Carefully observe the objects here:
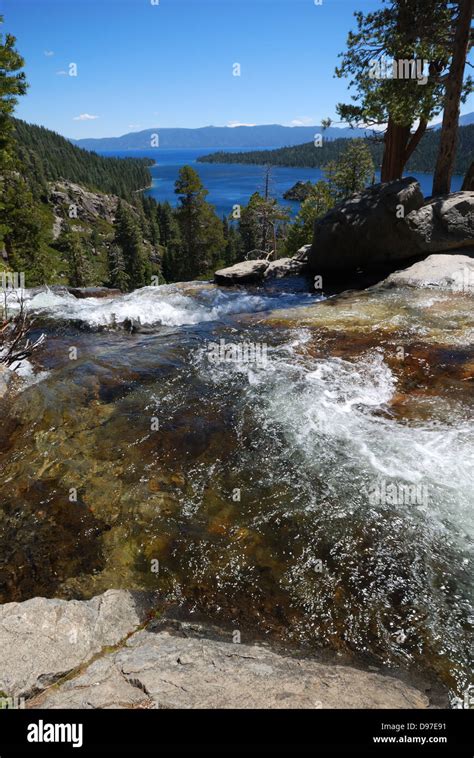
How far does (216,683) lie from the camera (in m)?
3.73

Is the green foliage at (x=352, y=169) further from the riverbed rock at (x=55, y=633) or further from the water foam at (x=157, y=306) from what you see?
the riverbed rock at (x=55, y=633)

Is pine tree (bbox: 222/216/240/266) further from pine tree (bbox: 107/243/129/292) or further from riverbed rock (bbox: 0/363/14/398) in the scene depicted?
riverbed rock (bbox: 0/363/14/398)

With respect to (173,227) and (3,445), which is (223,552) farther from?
(173,227)

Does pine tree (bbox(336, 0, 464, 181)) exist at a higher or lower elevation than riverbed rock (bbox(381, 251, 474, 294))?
higher

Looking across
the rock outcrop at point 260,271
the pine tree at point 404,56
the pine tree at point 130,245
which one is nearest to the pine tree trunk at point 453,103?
the pine tree at point 404,56

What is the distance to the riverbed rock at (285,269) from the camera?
921 inches

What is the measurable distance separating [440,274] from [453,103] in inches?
355

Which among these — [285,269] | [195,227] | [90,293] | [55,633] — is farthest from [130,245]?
[55,633]

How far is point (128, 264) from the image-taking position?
68875mm

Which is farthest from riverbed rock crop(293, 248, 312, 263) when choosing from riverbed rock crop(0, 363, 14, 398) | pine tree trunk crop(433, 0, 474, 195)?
riverbed rock crop(0, 363, 14, 398)

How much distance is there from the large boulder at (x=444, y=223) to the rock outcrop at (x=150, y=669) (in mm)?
18918

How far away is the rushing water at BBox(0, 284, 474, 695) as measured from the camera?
16.8 feet

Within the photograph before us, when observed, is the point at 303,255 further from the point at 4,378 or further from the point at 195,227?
the point at 195,227

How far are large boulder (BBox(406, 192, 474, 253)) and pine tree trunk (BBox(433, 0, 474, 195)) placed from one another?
2428mm
